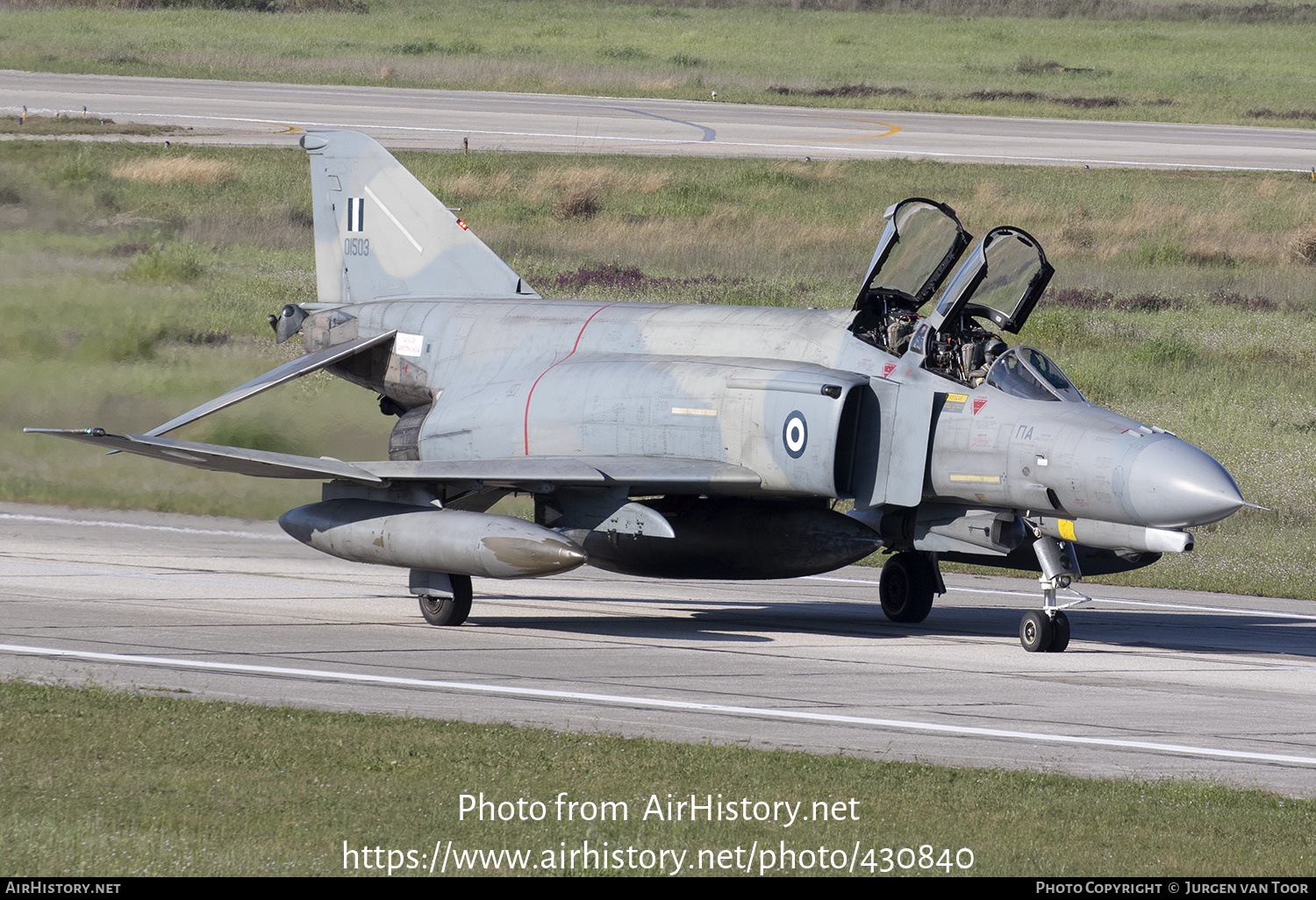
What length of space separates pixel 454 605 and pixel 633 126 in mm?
37318

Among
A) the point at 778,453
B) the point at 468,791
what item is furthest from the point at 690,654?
the point at 468,791

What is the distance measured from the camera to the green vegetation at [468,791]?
25.2 ft

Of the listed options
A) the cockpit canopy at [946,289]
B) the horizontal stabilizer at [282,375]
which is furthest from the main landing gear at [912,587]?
the horizontal stabilizer at [282,375]

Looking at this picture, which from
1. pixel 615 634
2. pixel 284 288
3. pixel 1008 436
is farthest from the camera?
pixel 284 288

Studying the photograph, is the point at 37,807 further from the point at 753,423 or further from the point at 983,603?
the point at 983,603

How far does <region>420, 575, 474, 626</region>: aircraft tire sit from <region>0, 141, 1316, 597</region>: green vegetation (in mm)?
8145

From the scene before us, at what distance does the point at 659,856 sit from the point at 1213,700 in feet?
21.0

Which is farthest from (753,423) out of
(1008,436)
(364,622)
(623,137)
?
(623,137)

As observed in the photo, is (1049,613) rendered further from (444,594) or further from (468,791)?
(468,791)

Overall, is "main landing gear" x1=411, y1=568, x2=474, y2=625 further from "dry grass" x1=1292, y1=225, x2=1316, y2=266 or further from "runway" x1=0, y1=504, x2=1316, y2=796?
"dry grass" x1=1292, y1=225, x2=1316, y2=266

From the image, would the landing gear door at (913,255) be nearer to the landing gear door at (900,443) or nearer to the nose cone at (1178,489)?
the landing gear door at (900,443)

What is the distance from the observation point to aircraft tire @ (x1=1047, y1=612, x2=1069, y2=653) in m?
14.3

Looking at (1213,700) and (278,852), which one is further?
(1213,700)

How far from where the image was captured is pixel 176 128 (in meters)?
45.2
